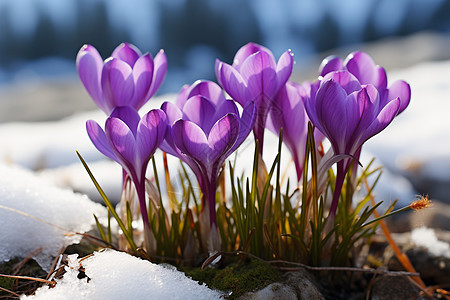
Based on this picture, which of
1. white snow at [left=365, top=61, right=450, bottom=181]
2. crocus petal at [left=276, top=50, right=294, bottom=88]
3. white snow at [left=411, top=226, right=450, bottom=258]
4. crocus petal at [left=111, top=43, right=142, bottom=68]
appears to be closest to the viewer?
crocus petal at [left=276, top=50, right=294, bottom=88]

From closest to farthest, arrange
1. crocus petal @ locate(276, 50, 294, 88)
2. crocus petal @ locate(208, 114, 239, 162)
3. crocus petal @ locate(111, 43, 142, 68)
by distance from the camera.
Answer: crocus petal @ locate(208, 114, 239, 162) → crocus petal @ locate(276, 50, 294, 88) → crocus petal @ locate(111, 43, 142, 68)

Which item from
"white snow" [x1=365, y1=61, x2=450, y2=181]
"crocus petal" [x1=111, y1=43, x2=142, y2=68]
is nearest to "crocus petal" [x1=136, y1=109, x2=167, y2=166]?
"crocus petal" [x1=111, y1=43, x2=142, y2=68]

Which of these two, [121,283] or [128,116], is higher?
[128,116]

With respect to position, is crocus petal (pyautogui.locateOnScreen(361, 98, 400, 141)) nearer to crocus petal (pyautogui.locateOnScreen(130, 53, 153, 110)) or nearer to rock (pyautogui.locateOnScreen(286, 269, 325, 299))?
rock (pyautogui.locateOnScreen(286, 269, 325, 299))

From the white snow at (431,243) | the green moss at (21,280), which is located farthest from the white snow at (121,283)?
the white snow at (431,243)

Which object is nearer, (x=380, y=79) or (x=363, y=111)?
(x=363, y=111)

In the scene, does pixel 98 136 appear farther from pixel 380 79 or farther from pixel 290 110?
pixel 380 79

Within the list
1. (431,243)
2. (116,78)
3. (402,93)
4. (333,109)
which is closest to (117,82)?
(116,78)
